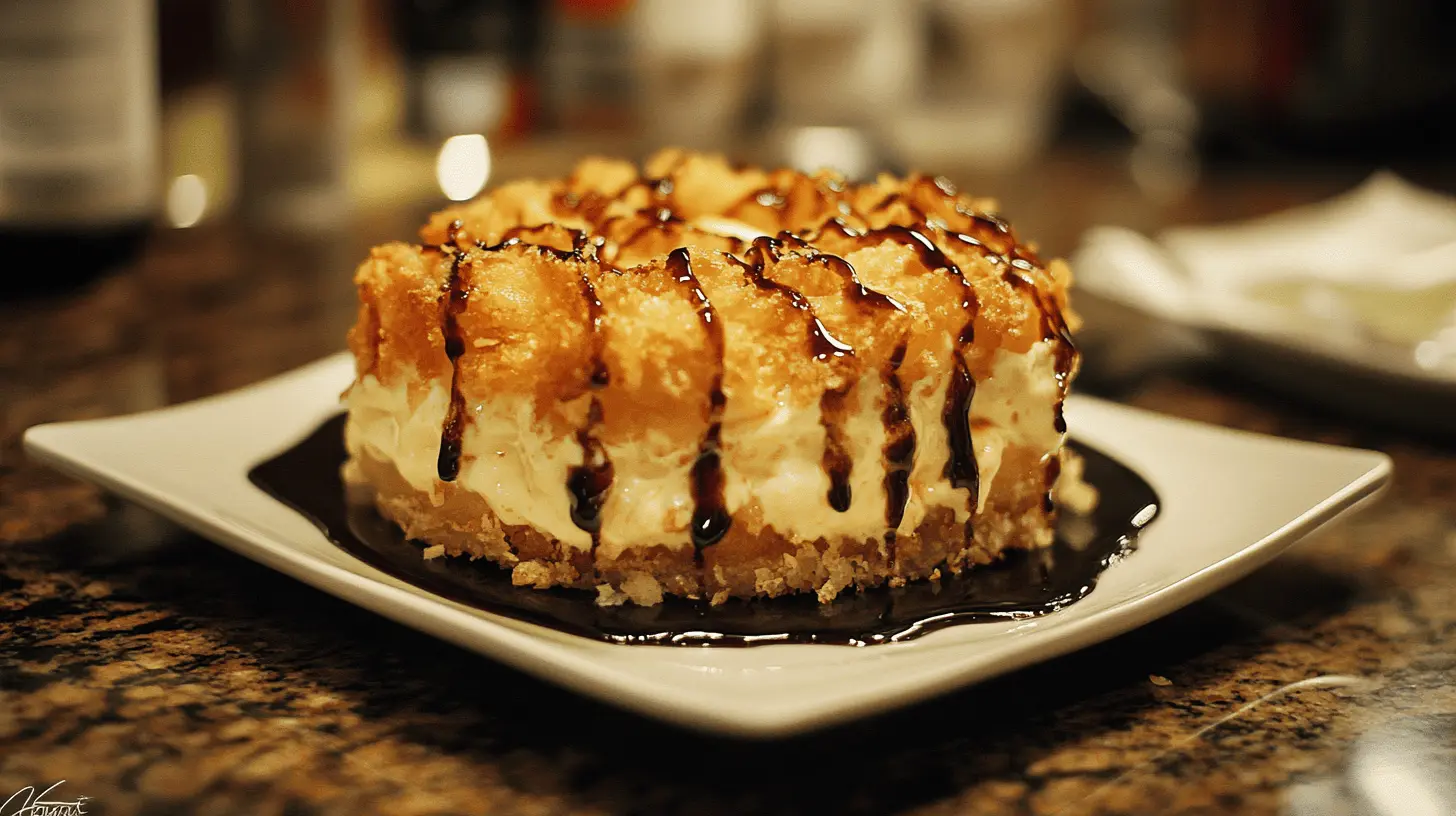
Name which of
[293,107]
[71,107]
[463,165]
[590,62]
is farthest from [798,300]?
[463,165]

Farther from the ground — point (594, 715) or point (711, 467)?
point (711, 467)

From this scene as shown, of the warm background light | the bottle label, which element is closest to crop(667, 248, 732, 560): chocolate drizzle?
the bottle label

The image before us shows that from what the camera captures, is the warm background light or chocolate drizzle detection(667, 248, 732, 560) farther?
the warm background light

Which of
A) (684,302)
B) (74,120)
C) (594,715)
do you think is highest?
(74,120)

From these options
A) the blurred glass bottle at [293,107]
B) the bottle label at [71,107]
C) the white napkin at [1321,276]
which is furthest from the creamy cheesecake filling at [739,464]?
the blurred glass bottle at [293,107]

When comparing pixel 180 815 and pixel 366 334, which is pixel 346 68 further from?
pixel 180 815

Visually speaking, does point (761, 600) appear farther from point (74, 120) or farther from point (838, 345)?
point (74, 120)

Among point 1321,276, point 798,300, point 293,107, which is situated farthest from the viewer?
point 293,107

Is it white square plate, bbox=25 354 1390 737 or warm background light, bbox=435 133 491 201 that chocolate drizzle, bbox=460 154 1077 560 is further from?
warm background light, bbox=435 133 491 201

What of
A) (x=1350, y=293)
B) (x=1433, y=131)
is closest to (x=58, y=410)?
(x=1350, y=293)
